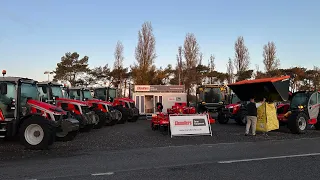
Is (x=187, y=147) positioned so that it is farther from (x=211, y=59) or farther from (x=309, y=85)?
(x=309, y=85)

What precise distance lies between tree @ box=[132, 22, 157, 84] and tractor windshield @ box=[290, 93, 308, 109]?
2675cm

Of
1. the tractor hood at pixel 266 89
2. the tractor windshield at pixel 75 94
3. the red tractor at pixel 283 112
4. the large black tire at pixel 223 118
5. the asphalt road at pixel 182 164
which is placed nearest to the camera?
the asphalt road at pixel 182 164

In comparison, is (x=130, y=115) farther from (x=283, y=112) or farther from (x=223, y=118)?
(x=283, y=112)

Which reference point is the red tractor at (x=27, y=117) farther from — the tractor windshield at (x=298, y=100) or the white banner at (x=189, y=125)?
the tractor windshield at (x=298, y=100)

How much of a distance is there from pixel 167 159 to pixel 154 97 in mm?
18901

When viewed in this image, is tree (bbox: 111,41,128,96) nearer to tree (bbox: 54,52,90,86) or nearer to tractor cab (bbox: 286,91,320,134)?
tree (bbox: 54,52,90,86)

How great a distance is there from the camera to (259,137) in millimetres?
13672

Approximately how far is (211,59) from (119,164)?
4637 centimetres

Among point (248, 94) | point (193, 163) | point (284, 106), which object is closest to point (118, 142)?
point (193, 163)

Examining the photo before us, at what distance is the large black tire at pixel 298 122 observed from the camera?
48.3 feet

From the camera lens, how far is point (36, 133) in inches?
427

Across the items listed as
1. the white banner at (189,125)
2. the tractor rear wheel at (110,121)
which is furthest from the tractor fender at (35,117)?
the tractor rear wheel at (110,121)

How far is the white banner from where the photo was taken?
13.8m

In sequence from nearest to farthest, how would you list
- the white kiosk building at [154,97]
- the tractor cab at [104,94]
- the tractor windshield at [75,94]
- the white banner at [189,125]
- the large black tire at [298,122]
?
1. the white banner at [189,125]
2. the large black tire at [298,122]
3. the tractor windshield at [75,94]
4. the tractor cab at [104,94]
5. the white kiosk building at [154,97]
